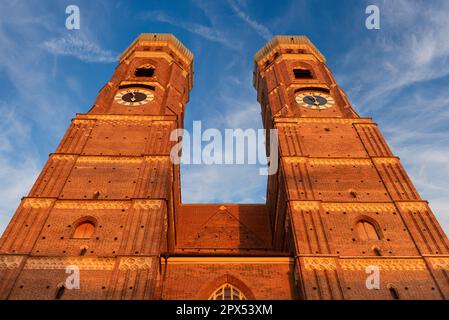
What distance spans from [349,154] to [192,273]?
1074cm

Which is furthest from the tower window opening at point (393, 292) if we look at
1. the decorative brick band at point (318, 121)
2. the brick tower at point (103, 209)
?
the decorative brick band at point (318, 121)

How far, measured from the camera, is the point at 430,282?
1550cm

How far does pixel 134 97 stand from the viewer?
27.3 metres

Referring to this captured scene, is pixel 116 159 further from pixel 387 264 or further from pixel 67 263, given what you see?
pixel 387 264

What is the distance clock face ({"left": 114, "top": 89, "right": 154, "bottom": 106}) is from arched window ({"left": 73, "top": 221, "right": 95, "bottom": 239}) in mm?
10566

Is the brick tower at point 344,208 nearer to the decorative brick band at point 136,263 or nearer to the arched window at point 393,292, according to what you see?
the arched window at point 393,292

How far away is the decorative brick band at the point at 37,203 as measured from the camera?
59.9 feet

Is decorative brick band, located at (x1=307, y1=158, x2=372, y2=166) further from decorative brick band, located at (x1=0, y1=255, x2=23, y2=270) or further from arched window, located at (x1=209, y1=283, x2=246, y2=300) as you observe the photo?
decorative brick band, located at (x1=0, y1=255, x2=23, y2=270)

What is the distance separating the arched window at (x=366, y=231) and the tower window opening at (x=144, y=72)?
19.0m

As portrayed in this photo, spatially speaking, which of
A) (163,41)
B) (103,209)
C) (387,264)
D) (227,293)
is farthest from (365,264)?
(163,41)

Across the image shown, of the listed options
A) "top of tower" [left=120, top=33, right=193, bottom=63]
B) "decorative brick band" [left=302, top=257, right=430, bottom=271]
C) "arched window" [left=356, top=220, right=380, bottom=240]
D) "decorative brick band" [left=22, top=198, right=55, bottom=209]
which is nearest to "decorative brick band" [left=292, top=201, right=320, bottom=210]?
"arched window" [left=356, top=220, right=380, bottom=240]
